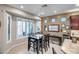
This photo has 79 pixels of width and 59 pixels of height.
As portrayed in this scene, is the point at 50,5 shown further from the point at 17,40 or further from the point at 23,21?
the point at 17,40

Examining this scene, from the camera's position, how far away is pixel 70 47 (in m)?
1.77

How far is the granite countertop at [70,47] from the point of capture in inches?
64.9

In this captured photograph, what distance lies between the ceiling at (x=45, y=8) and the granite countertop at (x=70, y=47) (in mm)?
733

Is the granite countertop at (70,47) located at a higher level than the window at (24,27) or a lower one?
lower

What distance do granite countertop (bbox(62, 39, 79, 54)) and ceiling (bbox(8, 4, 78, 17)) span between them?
73 centimetres

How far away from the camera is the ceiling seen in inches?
70.8

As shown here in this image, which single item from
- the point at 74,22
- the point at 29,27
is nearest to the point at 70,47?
the point at 74,22

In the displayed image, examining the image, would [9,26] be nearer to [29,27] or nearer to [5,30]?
[5,30]

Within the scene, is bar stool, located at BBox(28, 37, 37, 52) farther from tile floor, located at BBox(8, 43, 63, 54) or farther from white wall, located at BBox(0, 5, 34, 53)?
white wall, located at BBox(0, 5, 34, 53)

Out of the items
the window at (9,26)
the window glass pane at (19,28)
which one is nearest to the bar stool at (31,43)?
the window glass pane at (19,28)

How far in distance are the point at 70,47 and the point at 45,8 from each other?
1006 millimetres

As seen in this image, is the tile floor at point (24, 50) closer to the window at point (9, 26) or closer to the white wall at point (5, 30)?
the white wall at point (5, 30)
